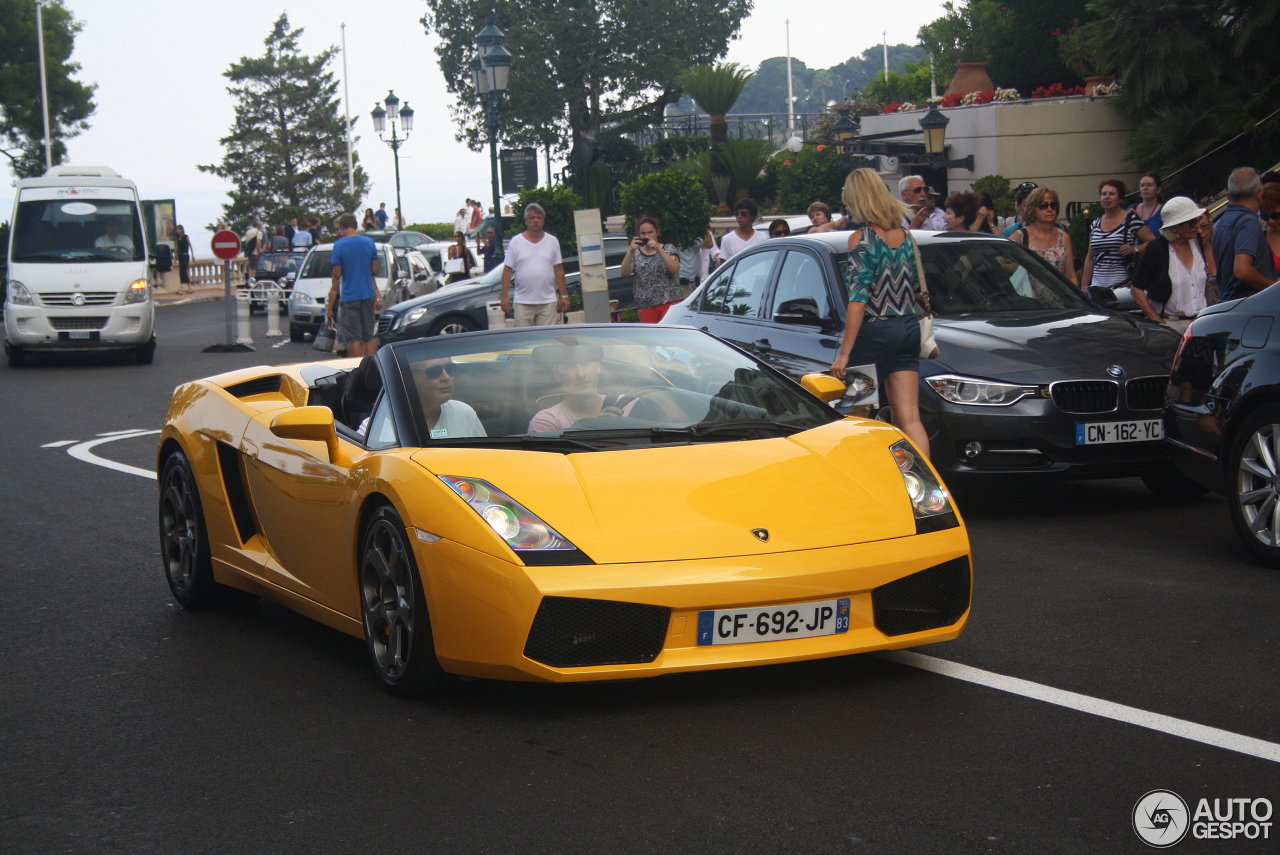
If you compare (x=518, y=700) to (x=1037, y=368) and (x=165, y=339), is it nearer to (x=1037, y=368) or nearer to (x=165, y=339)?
(x=1037, y=368)

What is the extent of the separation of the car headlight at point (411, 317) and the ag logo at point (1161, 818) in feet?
55.5

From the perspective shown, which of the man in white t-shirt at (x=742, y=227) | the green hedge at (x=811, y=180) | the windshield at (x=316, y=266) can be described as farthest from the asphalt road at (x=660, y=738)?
the green hedge at (x=811, y=180)

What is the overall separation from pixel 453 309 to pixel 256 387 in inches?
535

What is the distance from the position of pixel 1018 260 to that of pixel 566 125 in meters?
56.8

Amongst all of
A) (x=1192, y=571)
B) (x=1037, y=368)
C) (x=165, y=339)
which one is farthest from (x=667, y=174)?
(x=1192, y=571)

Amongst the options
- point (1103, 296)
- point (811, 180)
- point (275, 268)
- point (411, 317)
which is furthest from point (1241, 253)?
point (275, 268)

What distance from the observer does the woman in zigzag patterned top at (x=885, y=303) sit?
311 inches

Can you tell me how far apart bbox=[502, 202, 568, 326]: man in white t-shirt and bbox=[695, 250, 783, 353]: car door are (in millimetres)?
5318

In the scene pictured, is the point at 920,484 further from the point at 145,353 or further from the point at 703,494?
the point at 145,353

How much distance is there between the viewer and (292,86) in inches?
3319

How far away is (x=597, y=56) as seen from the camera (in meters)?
62.8

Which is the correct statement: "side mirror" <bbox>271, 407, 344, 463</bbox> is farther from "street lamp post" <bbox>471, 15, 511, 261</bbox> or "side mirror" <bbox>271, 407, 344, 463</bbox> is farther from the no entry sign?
the no entry sign

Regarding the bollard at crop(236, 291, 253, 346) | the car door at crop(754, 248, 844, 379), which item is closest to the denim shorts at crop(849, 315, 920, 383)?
the car door at crop(754, 248, 844, 379)

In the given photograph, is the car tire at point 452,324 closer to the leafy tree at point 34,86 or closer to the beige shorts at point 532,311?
the beige shorts at point 532,311
